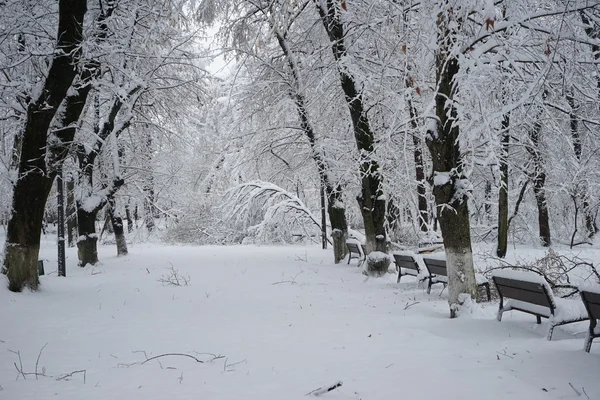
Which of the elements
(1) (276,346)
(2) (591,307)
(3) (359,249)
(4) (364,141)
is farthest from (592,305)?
(3) (359,249)

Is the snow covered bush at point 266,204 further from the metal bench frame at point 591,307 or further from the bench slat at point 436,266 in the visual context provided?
the metal bench frame at point 591,307

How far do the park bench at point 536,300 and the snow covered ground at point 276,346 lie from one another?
0.88 ft

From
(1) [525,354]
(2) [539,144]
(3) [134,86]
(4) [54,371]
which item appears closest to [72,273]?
(3) [134,86]

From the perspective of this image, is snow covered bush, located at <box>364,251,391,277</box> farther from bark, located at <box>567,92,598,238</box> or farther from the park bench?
bark, located at <box>567,92,598,238</box>

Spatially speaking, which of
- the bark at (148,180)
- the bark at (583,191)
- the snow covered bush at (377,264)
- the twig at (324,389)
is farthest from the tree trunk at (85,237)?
the bark at (583,191)

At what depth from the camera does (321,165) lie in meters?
14.0

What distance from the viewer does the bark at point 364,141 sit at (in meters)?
10.6

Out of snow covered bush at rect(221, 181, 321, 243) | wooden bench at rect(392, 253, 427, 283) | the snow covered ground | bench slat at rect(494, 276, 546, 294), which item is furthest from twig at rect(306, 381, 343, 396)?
snow covered bush at rect(221, 181, 321, 243)

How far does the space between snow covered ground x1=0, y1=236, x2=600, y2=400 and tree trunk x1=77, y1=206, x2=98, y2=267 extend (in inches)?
175

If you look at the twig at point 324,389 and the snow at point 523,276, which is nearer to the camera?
the twig at point 324,389

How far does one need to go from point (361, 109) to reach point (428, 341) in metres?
6.87

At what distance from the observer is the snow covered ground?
12.4 ft

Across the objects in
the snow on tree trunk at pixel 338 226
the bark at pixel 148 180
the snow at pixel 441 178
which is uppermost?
the bark at pixel 148 180

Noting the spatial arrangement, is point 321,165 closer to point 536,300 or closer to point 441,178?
point 441,178
